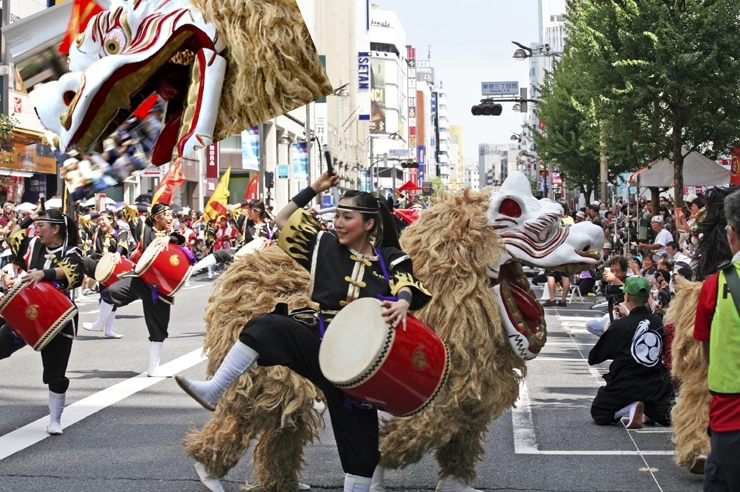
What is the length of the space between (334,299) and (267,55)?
130cm

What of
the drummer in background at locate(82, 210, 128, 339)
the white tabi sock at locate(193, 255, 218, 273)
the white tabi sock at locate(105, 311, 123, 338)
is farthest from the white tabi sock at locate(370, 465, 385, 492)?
the white tabi sock at locate(105, 311, 123, 338)

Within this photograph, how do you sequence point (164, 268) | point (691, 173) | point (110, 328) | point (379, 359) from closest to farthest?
1. point (379, 359)
2. point (164, 268)
3. point (110, 328)
4. point (691, 173)

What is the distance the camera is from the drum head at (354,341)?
4824 mm

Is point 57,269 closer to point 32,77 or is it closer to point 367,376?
point 32,77

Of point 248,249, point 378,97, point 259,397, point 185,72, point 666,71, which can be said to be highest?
point 378,97

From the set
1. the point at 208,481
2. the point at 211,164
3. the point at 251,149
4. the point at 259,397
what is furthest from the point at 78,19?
the point at 211,164

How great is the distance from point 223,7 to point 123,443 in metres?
3.65

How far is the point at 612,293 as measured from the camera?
405 inches

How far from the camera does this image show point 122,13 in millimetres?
5965

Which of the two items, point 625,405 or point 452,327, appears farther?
point 625,405

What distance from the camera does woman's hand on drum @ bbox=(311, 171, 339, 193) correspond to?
526 centimetres

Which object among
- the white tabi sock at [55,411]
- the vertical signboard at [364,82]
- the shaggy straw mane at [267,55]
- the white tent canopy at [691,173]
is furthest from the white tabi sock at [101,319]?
the vertical signboard at [364,82]

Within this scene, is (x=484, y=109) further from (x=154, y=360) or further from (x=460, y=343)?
(x=460, y=343)

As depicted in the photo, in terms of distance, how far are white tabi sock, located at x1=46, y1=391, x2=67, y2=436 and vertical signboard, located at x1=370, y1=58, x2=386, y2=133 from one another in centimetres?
14233
